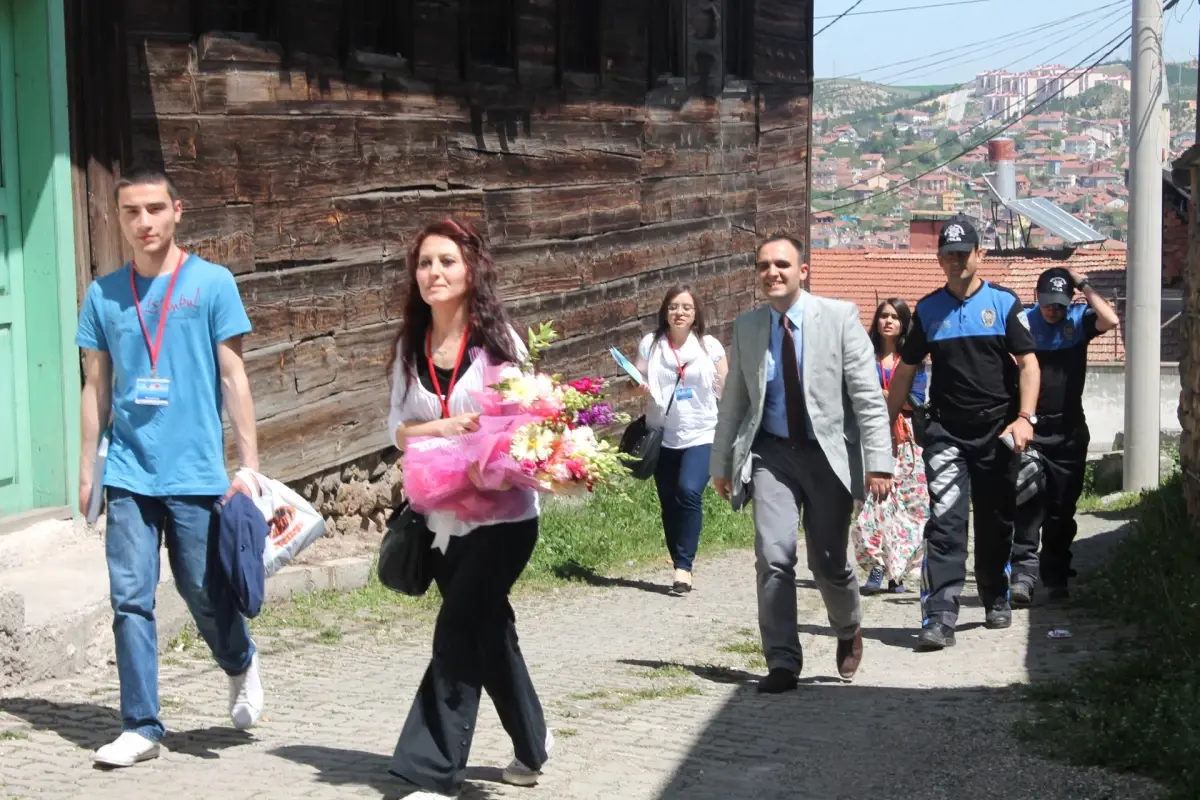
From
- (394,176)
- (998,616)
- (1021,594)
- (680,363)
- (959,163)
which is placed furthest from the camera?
(959,163)

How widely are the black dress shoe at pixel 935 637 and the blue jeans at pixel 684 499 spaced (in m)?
2.20

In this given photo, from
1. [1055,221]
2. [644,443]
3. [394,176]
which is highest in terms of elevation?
[1055,221]

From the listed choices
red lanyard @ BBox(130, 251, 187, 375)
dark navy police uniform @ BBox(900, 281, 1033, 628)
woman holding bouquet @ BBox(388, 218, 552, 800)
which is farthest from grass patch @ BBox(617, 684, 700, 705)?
red lanyard @ BBox(130, 251, 187, 375)

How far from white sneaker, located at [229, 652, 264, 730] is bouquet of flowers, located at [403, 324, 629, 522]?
3.71 feet

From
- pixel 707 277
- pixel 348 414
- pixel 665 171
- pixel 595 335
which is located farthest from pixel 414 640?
pixel 707 277

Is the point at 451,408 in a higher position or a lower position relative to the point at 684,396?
higher

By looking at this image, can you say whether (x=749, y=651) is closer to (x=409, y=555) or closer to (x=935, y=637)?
(x=935, y=637)

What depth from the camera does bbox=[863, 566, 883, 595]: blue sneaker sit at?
34.1 feet

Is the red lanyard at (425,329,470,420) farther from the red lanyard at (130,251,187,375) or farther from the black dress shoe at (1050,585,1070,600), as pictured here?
the black dress shoe at (1050,585,1070,600)

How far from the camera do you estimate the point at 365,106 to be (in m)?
10.1

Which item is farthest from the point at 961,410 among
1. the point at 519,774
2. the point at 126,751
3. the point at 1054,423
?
the point at 126,751

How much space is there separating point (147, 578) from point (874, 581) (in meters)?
5.80

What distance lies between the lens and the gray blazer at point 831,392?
22.9 ft

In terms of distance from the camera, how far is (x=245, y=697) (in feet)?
19.2
